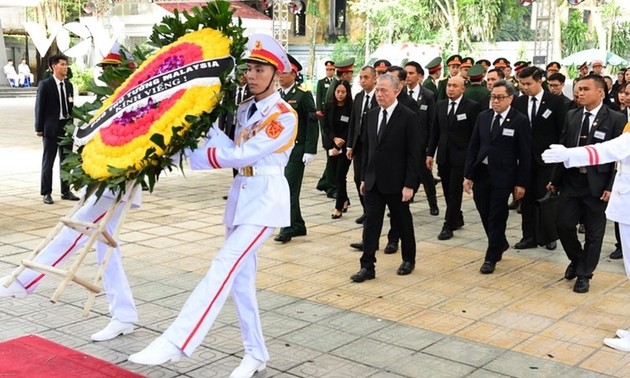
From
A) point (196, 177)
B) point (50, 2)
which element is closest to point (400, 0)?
point (50, 2)

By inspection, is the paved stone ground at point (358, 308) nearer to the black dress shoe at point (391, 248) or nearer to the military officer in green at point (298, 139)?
the black dress shoe at point (391, 248)

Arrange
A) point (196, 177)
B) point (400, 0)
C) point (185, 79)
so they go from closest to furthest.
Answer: point (185, 79) → point (196, 177) → point (400, 0)

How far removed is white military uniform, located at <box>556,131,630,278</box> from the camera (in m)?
4.81

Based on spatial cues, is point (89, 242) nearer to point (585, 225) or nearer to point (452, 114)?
point (585, 225)

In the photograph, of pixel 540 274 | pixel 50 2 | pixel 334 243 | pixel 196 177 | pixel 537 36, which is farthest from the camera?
pixel 50 2

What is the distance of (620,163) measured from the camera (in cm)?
515

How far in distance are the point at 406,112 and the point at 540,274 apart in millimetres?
1848

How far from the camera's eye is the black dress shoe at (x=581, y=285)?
6230 mm

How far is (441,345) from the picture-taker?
489cm

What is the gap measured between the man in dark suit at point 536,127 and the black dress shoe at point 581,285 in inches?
62.0

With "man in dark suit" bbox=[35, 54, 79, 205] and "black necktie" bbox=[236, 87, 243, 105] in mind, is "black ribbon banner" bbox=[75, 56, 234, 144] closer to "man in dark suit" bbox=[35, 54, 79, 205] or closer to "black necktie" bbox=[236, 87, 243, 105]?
"black necktie" bbox=[236, 87, 243, 105]

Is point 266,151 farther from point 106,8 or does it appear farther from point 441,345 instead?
point 106,8

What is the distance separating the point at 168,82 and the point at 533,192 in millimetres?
5068

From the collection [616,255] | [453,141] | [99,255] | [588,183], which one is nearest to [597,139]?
[588,183]
